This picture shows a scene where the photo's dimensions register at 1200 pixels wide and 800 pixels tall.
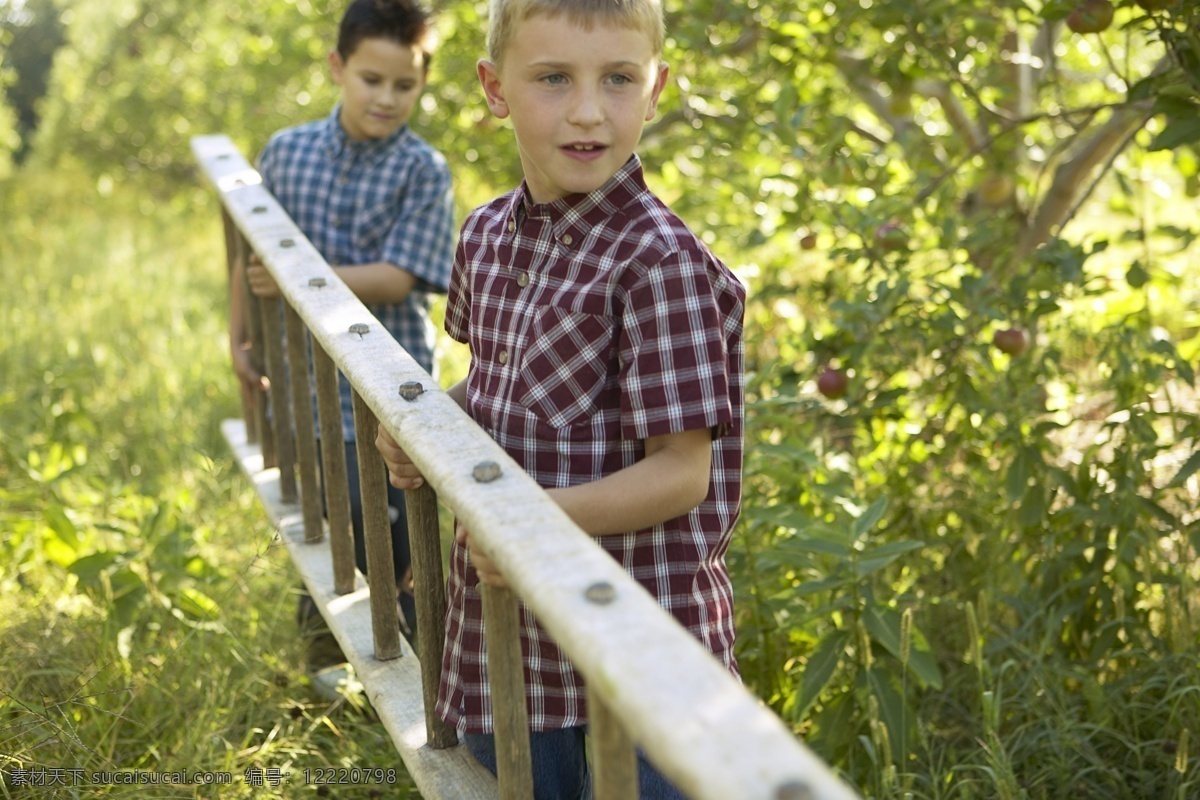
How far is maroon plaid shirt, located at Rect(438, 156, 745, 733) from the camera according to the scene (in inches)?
58.4

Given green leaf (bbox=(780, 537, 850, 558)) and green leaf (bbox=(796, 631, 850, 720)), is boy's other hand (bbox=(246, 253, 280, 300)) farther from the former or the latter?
green leaf (bbox=(796, 631, 850, 720))

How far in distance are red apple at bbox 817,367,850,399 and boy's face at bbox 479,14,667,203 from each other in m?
1.45

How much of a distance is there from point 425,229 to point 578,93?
1.36 metres

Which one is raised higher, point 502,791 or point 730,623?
point 730,623

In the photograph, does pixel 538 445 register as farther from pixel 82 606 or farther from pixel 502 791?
pixel 82 606

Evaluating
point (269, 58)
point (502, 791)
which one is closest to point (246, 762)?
point (502, 791)

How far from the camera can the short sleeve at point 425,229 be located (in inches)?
112

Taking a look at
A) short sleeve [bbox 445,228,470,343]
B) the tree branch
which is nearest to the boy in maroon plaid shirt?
short sleeve [bbox 445,228,470,343]

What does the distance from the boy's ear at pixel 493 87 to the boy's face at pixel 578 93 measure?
0.25 ft

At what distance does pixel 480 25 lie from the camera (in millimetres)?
4973

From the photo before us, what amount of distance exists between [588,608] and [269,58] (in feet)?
19.2

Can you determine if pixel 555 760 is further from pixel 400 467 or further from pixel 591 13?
pixel 591 13

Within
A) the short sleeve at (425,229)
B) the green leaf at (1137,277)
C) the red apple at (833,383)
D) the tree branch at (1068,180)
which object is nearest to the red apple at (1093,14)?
the green leaf at (1137,277)

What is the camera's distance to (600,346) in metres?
1.56
